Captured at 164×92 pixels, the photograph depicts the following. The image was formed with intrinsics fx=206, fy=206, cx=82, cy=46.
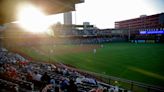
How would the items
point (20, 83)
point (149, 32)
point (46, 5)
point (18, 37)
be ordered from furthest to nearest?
point (149, 32)
point (18, 37)
point (20, 83)
point (46, 5)

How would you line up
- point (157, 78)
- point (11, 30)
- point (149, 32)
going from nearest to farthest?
point (157, 78) → point (11, 30) → point (149, 32)

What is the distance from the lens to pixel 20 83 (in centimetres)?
1055

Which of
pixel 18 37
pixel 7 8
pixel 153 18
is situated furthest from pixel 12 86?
pixel 153 18

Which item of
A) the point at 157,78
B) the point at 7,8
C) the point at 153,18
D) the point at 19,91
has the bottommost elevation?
the point at 157,78

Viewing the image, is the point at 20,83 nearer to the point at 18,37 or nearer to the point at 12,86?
the point at 12,86

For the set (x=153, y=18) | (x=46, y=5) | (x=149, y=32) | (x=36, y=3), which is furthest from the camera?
(x=153, y=18)

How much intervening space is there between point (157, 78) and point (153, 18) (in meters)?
86.6

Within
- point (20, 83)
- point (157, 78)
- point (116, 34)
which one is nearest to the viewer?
point (20, 83)

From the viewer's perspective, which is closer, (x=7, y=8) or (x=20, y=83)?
(x=7, y=8)

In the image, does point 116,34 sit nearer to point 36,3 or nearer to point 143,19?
point 143,19

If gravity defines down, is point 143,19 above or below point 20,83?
above

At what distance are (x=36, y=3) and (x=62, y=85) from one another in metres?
4.64

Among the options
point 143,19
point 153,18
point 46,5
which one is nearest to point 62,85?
point 46,5

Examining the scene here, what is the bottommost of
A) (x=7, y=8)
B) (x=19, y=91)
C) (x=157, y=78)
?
(x=157, y=78)
